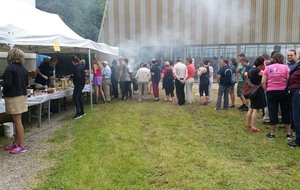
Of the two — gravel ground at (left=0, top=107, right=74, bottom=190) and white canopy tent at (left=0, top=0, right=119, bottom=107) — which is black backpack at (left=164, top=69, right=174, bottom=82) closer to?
white canopy tent at (left=0, top=0, right=119, bottom=107)

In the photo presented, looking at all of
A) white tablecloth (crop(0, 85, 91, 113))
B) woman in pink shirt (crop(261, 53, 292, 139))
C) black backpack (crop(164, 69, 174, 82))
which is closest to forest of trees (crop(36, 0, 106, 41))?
black backpack (crop(164, 69, 174, 82))

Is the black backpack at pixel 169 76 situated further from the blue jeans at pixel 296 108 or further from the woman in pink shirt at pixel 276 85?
the blue jeans at pixel 296 108

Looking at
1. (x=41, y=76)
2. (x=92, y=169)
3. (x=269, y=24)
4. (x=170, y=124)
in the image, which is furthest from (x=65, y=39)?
(x=269, y=24)

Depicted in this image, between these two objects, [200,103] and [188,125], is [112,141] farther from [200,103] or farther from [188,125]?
[200,103]

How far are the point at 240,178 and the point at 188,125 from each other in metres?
3.08

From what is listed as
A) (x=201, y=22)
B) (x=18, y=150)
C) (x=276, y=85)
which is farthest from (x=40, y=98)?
(x=201, y=22)

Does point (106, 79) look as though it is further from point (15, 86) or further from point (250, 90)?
point (15, 86)

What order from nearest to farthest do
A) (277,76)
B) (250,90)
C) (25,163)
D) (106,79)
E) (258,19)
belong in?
(25,163) → (277,76) → (250,90) → (106,79) → (258,19)

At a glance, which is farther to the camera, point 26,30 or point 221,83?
point 221,83

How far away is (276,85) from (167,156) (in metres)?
2.21

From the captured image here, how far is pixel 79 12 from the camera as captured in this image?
85.0ft

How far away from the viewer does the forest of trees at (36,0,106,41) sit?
24219 millimetres

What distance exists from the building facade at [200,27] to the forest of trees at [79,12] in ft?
21.5

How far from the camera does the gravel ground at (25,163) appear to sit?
3680 mm
